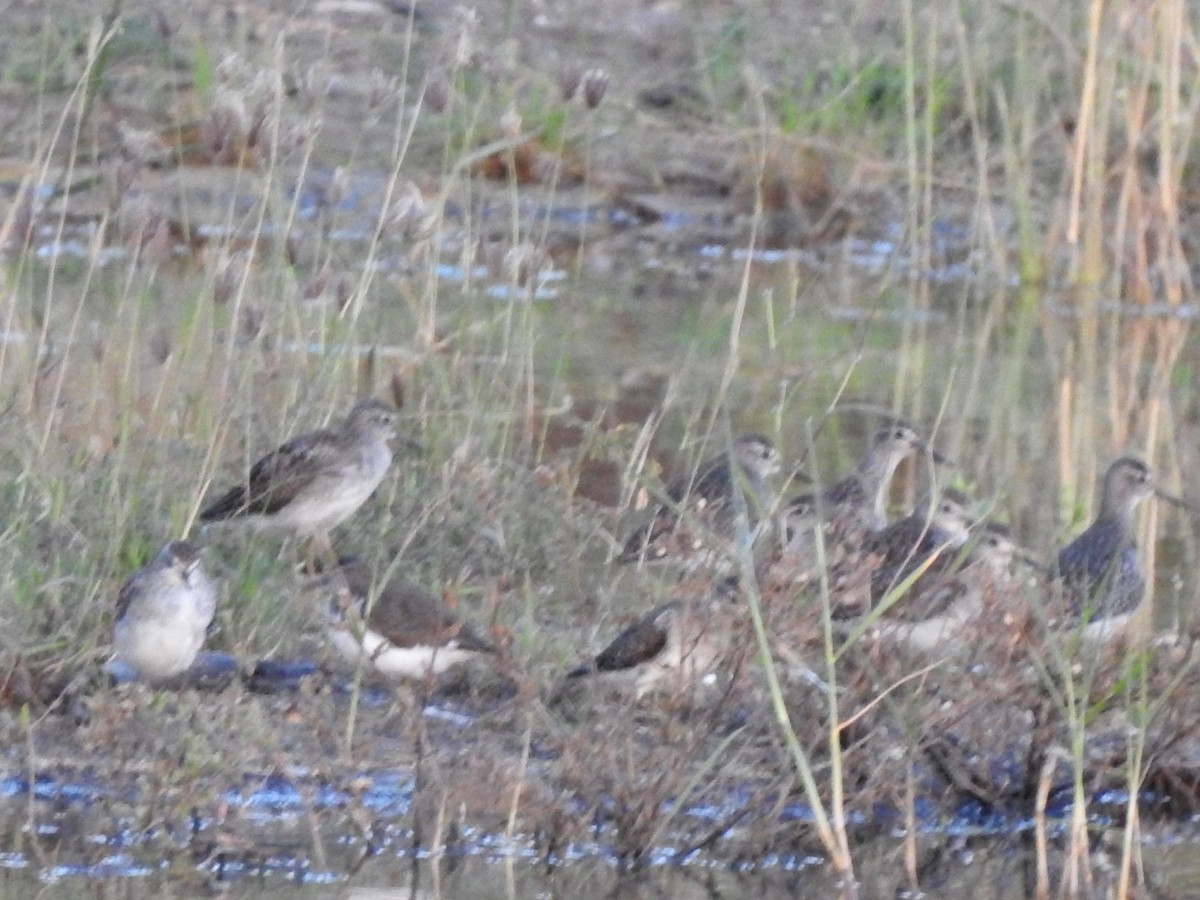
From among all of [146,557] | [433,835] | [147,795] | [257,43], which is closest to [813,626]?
[433,835]

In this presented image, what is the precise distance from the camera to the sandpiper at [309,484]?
6.99 m

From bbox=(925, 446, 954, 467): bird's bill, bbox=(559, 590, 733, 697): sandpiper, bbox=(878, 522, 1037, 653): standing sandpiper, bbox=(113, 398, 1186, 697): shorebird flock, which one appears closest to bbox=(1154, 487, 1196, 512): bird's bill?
bbox=(113, 398, 1186, 697): shorebird flock

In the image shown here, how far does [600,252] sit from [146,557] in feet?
24.3

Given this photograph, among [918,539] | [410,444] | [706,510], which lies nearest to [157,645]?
[706,510]

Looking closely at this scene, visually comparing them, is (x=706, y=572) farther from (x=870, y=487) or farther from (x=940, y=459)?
(x=940, y=459)

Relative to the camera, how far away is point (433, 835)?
18.0 ft

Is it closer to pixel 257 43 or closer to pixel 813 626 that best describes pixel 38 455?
pixel 813 626

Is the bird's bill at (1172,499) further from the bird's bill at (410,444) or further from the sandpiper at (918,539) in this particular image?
the bird's bill at (410,444)

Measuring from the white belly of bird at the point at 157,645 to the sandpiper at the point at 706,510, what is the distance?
103cm

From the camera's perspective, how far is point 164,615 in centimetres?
601

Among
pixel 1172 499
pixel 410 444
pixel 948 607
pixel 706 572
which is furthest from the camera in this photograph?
pixel 1172 499

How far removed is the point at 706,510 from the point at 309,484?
3.24 feet

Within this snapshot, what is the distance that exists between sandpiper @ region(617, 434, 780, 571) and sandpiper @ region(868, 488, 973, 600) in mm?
320

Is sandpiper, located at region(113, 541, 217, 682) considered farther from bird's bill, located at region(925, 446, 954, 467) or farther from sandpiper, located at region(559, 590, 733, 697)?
bird's bill, located at region(925, 446, 954, 467)
